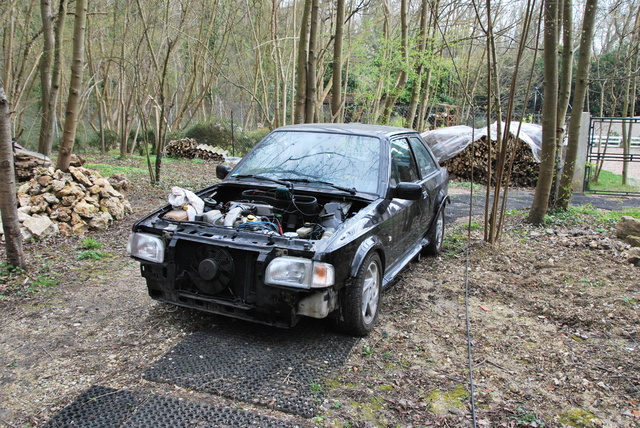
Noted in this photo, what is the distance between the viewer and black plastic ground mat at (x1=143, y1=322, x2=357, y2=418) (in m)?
3.00

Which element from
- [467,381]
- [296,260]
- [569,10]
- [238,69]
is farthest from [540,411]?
[238,69]

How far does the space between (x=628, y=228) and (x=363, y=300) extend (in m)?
5.31

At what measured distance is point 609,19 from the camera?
16.4 m

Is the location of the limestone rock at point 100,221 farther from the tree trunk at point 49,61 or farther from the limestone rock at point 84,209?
the tree trunk at point 49,61

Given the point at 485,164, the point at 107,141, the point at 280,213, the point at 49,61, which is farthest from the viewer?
the point at 107,141

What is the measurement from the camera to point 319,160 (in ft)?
15.6

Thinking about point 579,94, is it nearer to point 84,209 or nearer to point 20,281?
point 84,209

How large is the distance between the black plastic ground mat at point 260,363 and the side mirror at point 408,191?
137 cm

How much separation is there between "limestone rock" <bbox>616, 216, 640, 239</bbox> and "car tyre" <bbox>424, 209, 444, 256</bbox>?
2931 millimetres

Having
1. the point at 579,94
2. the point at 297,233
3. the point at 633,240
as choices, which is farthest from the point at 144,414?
the point at 579,94

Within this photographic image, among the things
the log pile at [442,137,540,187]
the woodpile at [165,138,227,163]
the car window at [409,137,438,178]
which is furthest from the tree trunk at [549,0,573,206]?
the woodpile at [165,138,227,163]

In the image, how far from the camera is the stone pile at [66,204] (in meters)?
6.25

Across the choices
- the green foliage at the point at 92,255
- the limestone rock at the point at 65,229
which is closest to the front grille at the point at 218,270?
the green foliage at the point at 92,255

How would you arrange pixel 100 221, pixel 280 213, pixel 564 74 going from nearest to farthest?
pixel 280 213 < pixel 100 221 < pixel 564 74
